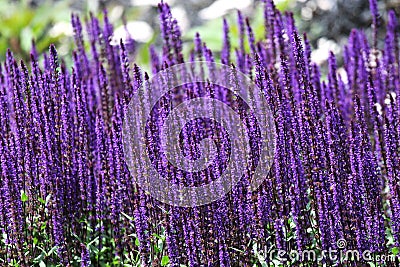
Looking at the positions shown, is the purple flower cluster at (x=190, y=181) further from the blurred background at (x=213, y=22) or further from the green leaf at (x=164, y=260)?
the blurred background at (x=213, y=22)

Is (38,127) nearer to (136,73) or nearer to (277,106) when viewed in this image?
(136,73)

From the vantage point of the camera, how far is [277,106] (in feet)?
10.8

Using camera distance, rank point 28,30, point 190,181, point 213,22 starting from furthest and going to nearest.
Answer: point 213,22 → point 28,30 → point 190,181

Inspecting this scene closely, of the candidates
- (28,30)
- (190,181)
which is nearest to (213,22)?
(28,30)

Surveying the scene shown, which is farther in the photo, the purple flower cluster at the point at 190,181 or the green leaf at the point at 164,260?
the green leaf at the point at 164,260

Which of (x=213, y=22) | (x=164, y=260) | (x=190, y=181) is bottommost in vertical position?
(x=164, y=260)

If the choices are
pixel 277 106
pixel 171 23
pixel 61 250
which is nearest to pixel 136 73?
pixel 277 106

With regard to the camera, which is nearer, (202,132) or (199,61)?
(202,132)

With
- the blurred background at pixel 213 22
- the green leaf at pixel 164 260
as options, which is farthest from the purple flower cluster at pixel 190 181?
the blurred background at pixel 213 22

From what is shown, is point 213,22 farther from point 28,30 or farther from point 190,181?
point 190,181

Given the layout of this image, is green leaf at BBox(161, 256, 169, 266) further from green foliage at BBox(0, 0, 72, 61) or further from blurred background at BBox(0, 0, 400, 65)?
green foliage at BBox(0, 0, 72, 61)

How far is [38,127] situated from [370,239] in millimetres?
1813

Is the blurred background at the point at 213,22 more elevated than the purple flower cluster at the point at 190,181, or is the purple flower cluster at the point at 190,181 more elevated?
the blurred background at the point at 213,22

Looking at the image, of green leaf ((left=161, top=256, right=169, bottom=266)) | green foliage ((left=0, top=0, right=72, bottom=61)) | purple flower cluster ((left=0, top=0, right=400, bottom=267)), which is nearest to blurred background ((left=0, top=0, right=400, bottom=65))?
green foliage ((left=0, top=0, right=72, bottom=61))
